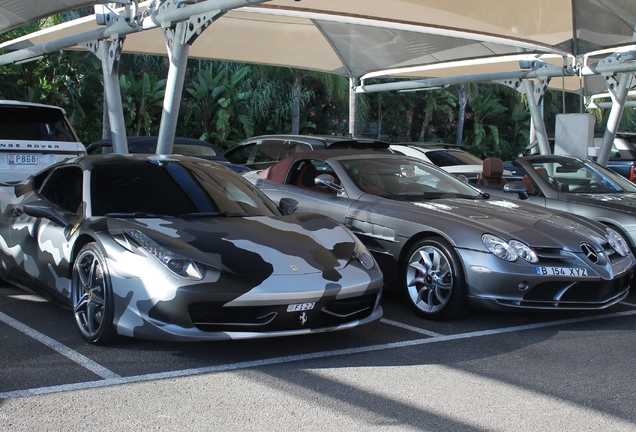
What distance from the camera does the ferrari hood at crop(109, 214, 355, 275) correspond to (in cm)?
475

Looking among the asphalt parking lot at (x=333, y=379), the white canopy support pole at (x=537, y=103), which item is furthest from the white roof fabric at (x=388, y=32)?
the asphalt parking lot at (x=333, y=379)

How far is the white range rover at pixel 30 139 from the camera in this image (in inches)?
376

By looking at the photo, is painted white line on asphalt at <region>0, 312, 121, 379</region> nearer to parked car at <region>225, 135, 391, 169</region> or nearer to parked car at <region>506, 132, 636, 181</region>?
parked car at <region>225, 135, 391, 169</region>

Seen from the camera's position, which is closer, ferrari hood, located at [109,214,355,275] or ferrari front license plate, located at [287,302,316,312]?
ferrari front license plate, located at [287,302,316,312]

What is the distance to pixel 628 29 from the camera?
13164mm

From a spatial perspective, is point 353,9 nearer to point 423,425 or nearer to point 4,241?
point 4,241

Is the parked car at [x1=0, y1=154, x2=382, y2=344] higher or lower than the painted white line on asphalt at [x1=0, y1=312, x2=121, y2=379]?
higher

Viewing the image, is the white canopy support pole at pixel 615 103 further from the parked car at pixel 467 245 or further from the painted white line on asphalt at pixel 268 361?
the painted white line on asphalt at pixel 268 361

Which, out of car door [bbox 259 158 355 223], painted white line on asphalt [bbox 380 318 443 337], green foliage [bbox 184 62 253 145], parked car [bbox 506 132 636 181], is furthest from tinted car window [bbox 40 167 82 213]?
green foliage [bbox 184 62 253 145]

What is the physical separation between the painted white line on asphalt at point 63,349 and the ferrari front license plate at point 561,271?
320 centimetres

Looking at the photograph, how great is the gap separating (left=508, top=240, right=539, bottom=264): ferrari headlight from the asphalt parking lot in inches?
22.2

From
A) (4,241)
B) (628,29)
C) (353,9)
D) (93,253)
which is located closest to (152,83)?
(353,9)

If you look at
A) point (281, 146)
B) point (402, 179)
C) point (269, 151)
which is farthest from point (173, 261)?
point (269, 151)

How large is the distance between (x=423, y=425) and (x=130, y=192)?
299 cm
